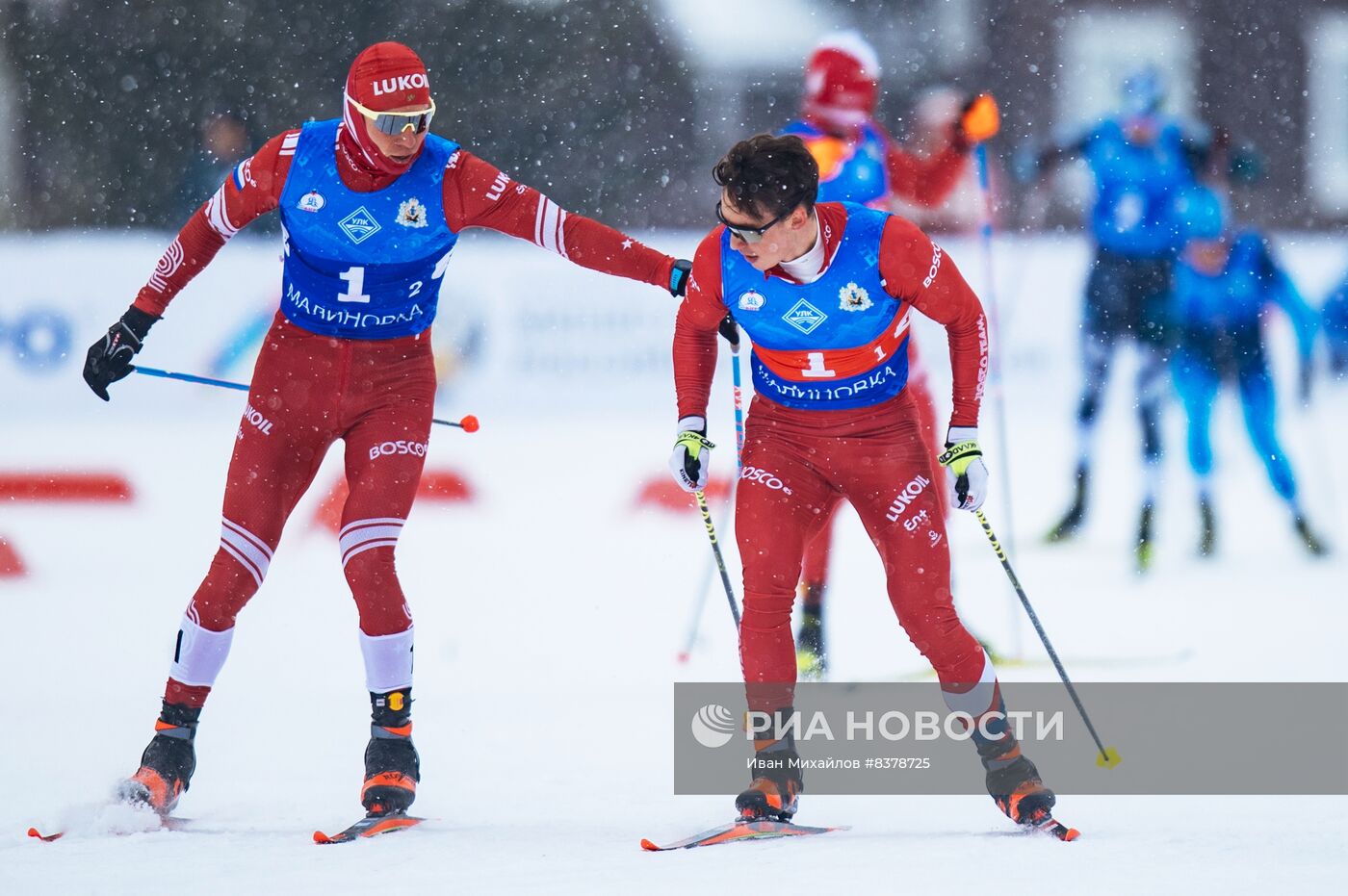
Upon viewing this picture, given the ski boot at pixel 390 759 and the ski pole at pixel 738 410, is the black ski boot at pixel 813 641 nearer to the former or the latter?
the ski pole at pixel 738 410

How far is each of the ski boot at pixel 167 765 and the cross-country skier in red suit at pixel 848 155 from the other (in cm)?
250

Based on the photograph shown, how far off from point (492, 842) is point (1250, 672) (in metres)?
3.35

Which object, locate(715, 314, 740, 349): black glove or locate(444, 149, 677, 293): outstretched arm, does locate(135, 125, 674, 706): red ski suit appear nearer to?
locate(444, 149, 677, 293): outstretched arm

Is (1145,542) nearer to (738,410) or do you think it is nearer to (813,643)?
(813,643)

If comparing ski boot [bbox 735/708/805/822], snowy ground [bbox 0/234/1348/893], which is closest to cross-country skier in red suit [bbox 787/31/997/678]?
snowy ground [bbox 0/234/1348/893]

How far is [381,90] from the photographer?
4.35m

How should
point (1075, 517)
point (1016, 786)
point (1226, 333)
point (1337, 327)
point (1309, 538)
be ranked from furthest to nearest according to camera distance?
point (1337, 327), point (1075, 517), point (1226, 333), point (1309, 538), point (1016, 786)

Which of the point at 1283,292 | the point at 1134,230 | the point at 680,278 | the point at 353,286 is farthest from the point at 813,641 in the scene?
the point at 1134,230

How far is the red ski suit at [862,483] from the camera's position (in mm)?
4160

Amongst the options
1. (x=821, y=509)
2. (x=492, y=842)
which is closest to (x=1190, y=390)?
(x=821, y=509)

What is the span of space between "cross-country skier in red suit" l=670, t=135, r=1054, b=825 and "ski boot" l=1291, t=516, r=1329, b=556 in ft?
16.3

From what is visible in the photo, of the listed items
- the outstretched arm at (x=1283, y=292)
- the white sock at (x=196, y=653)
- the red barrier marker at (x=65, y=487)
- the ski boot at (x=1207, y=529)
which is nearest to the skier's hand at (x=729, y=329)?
the white sock at (x=196, y=653)

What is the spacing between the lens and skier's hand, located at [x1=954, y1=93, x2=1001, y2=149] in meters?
6.33

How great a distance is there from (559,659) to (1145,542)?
3.38 m
